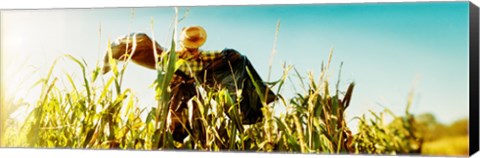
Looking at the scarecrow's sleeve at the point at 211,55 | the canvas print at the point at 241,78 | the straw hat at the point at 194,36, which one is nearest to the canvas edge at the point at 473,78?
the canvas print at the point at 241,78

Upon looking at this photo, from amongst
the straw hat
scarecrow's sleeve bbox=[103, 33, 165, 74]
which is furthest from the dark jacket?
scarecrow's sleeve bbox=[103, 33, 165, 74]

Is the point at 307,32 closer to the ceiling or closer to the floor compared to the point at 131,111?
closer to the ceiling

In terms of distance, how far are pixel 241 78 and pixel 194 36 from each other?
15.8 inches

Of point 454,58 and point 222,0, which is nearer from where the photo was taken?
point 454,58

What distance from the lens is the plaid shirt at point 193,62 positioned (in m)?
6.93

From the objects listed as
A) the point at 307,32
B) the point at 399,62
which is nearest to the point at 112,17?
the point at 307,32

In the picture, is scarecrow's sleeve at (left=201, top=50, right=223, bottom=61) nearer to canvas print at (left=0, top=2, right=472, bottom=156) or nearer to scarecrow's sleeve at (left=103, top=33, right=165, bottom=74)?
canvas print at (left=0, top=2, right=472, bottom=156)

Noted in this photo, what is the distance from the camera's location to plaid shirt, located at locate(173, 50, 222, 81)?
693cm

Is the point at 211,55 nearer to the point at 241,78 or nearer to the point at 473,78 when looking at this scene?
the point at 241,78

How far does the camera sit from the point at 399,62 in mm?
6566

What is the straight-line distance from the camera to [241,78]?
6.86 meters

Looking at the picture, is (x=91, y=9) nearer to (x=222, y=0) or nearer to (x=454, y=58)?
(x=222, y=0)

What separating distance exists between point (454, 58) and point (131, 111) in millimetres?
2040

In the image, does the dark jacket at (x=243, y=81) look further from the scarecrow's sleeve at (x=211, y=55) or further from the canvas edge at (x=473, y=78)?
the canvas edge at (x=473, y=78)
